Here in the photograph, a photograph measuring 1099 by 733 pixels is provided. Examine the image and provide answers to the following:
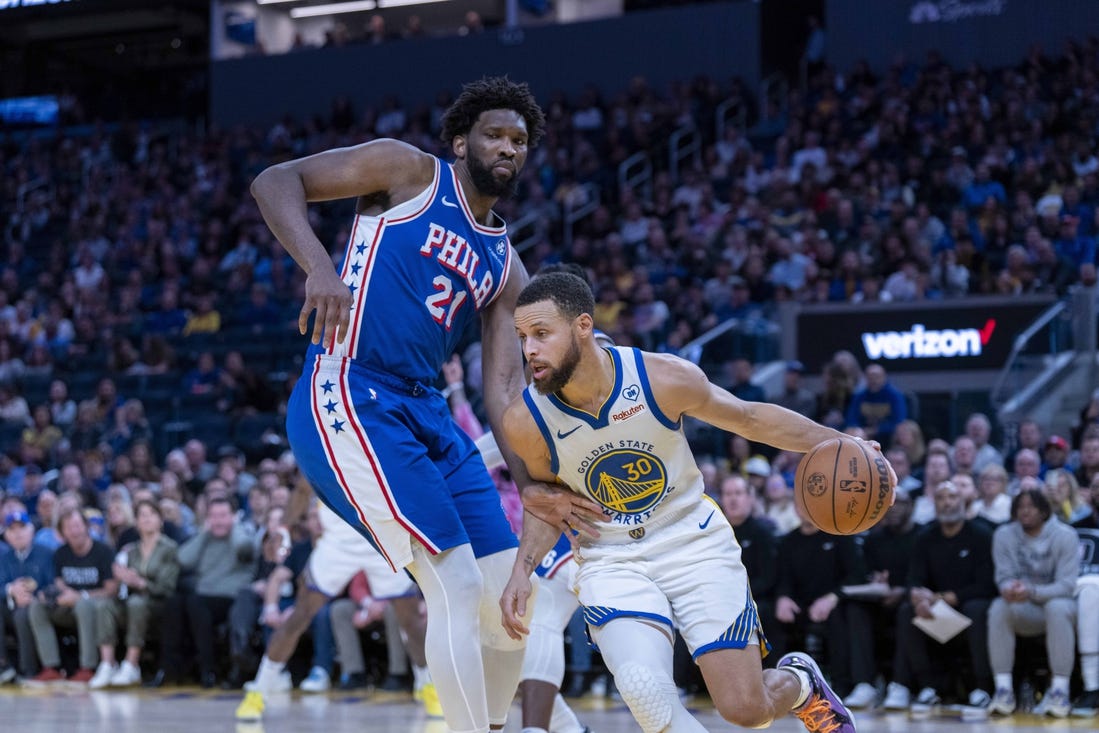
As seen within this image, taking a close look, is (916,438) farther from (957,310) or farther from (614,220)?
(614,220)

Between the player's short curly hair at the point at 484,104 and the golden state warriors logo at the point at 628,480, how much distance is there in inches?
43.9

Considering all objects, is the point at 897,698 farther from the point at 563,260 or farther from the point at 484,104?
the point at 563,260

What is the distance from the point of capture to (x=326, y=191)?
15.0ft

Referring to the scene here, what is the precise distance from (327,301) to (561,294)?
71 centimetres

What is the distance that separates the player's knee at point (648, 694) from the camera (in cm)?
439

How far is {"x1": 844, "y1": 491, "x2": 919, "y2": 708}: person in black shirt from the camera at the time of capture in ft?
28.8

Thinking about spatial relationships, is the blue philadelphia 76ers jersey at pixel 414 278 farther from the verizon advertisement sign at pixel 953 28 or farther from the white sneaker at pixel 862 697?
the verizon advertisement sign at pixel 953 28

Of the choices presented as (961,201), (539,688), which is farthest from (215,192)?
(539,688)

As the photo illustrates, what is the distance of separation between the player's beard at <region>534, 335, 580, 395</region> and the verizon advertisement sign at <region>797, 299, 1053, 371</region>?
892 centimetres

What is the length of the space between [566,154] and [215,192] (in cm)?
529

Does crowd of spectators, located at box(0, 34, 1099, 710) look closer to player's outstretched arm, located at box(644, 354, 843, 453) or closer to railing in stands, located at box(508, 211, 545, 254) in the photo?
railing in stands, located at box(508, 211, 545, 254)

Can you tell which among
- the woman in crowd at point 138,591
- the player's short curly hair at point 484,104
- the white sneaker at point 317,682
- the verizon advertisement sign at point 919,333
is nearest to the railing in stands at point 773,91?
the verizon advertisement sign at point 919,333

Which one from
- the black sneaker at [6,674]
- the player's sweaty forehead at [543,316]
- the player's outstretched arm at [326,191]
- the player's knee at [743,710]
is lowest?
the black sneaker at [6,674]

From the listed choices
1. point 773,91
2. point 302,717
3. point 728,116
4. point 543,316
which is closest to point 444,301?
point 543,316
